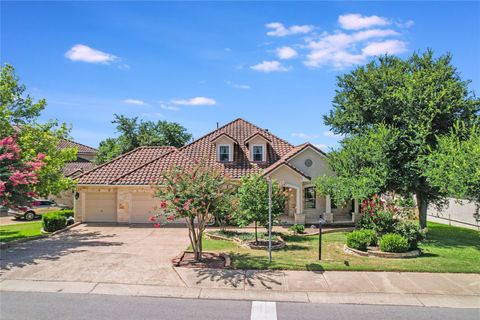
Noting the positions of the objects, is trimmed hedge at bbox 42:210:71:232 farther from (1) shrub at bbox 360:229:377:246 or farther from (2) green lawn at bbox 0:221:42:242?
(1) shrub at bbox 360:229:377:246

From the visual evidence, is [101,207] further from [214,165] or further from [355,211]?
[355,211]

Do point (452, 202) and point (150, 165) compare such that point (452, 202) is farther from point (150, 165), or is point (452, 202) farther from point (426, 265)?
point (150, 165)

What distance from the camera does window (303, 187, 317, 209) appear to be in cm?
2488

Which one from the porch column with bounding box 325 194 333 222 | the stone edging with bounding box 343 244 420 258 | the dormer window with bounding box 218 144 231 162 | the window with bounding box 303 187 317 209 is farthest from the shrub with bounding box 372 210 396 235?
the dormer window with bounding box 218 144 231 162

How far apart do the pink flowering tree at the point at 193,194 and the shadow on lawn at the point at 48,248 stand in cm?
495

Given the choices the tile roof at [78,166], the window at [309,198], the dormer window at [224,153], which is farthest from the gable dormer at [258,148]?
the tile roof at [78,166]

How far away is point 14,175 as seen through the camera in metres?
14.2

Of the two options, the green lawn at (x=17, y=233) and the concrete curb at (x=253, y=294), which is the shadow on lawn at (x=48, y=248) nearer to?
the green lawn at (x=17, y=233)

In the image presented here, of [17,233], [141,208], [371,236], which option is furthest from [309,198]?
[17,233]

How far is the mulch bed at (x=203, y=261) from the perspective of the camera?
1281 centimetres

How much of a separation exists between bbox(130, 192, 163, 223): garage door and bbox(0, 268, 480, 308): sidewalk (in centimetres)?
1220

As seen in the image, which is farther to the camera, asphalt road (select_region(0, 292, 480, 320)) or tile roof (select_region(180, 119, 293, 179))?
tile roof (select_region(180, 119, 293, 179))

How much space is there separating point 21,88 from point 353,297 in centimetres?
1978

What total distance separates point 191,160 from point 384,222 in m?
13.3
